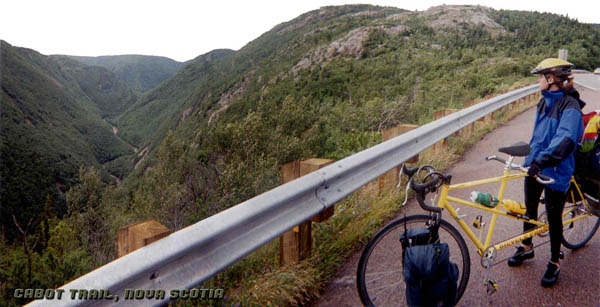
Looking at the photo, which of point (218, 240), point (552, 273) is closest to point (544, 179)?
point (552, 273)

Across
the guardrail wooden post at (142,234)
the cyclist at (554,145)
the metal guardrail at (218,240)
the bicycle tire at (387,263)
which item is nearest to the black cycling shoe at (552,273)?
the cyclist at (554,145)

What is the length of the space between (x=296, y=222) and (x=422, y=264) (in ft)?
2.26

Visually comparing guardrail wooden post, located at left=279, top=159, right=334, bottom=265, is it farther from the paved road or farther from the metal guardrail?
the paved road

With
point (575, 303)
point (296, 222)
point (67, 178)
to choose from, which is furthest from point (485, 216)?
point (67, 178)

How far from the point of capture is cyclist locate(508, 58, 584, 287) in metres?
2.52

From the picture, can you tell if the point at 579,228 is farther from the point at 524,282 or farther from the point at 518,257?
the point at 524,282

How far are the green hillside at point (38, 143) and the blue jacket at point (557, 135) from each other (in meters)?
50.8

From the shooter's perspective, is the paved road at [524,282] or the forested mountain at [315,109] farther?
the forested mountain at [315,109]

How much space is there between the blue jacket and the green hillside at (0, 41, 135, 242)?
5075 cm

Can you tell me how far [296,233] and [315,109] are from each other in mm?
14926

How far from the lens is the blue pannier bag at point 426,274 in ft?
6.67

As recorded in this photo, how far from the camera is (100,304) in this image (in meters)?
1.27

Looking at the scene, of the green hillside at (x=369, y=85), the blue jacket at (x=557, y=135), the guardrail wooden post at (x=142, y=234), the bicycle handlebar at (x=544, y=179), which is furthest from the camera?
the green hillside at (x=369, y=85)

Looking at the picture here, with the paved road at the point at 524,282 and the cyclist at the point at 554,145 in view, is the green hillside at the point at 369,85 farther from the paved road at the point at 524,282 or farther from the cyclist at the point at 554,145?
the cyclist at the point at 554,145
